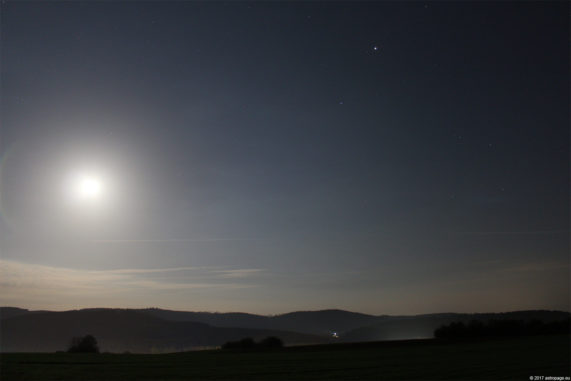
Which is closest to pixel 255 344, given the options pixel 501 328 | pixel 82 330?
pixel 501 328

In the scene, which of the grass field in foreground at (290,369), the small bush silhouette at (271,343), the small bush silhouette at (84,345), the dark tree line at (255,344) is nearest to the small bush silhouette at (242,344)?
the dark tree line at (255,344)

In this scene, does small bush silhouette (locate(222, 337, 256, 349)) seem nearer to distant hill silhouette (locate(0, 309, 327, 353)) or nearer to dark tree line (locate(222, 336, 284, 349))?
dark tree line (locate(222, 336, 284, 349))

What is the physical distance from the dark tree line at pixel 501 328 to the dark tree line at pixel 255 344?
26.9 metres

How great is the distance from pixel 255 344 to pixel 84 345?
810 inches

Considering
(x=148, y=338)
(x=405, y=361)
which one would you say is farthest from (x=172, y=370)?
(x=148, y=338)

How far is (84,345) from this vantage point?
52.8m

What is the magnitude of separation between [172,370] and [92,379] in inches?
201

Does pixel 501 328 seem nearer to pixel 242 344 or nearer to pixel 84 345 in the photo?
pixel 242 344

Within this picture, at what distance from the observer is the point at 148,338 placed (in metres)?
132

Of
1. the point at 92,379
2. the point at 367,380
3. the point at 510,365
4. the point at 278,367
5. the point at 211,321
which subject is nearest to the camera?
the point at 367,380

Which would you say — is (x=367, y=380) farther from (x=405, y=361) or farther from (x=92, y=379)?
(x=92, y=379)

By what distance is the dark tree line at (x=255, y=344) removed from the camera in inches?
2181

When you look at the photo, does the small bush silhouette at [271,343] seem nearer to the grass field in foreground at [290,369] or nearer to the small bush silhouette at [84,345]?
the small bush silhouette at [84,345]

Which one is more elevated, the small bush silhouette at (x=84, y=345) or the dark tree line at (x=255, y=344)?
the small bush silhouette at (x=84, y=345)
